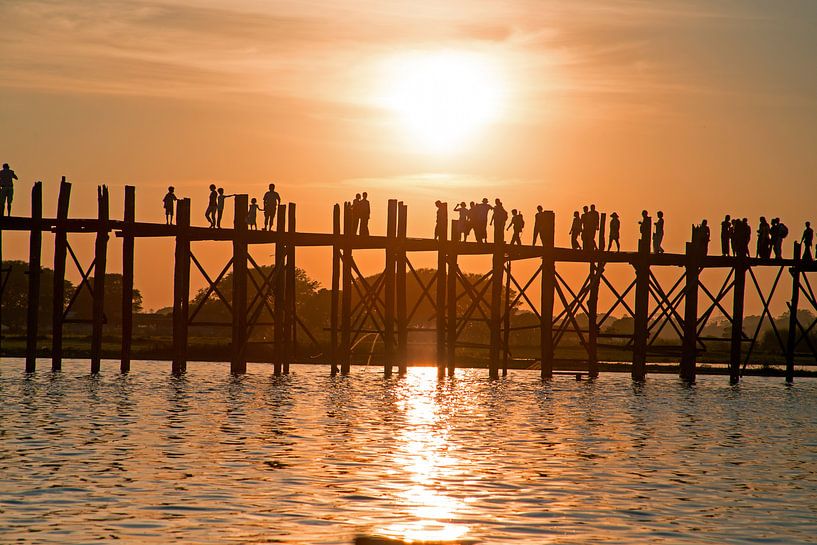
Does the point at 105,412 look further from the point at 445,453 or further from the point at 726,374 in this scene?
the point at 726,374

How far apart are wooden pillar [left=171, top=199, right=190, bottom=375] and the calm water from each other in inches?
115

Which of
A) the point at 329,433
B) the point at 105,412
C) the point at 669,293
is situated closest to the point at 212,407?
the point at 105,412

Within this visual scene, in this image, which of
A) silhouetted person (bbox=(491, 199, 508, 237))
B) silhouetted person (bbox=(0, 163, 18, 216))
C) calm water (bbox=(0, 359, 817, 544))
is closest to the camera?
calm water (bbox=(0, 359, 817, 544))

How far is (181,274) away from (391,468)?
61.8 ft

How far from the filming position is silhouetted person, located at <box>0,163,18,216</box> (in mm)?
34531

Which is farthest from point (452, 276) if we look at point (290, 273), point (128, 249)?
point (128, 249)

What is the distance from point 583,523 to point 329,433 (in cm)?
973

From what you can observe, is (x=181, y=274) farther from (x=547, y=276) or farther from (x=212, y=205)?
(x=547, y=276)

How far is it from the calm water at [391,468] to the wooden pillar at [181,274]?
2.92m

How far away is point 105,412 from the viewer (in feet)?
86.6

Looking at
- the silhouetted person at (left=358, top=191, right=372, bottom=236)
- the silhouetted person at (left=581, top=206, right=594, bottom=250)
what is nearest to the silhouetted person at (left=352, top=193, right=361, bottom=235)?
the silhouetted person at (left=358, top=191, right=372, bottom=236)

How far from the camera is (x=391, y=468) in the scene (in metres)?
18.4

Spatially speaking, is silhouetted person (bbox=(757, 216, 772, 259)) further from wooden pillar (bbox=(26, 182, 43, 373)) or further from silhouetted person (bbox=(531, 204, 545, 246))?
wooden pillar (bbox=(26, 182, 43, 373))

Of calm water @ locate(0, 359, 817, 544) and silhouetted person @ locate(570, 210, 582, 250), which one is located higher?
silhouetted person @ locate(570, 210, 582, 250)
